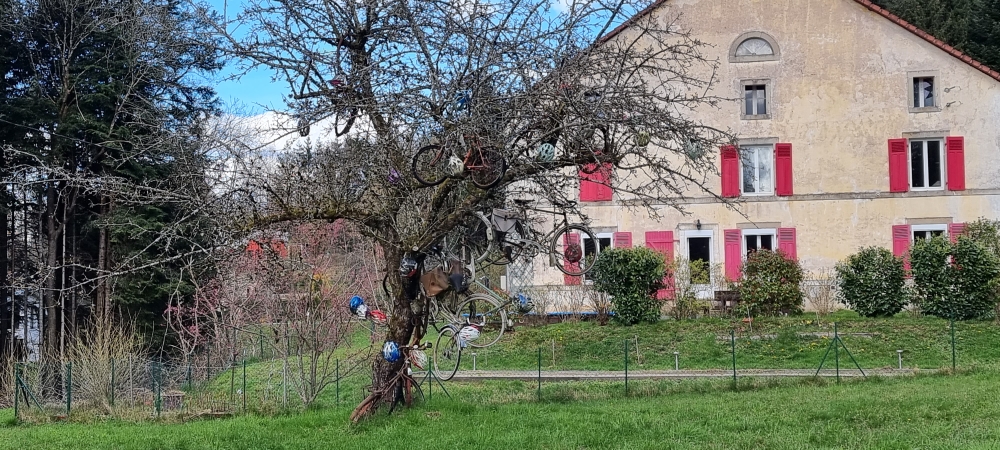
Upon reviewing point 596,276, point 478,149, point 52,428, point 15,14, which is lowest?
point 52,428

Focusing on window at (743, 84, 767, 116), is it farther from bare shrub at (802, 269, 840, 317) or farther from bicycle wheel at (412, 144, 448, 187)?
bicycle wheel at (412, 144, 448, 187)

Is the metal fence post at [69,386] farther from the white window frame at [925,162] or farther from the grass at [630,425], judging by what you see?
the white window frame at [925,162]

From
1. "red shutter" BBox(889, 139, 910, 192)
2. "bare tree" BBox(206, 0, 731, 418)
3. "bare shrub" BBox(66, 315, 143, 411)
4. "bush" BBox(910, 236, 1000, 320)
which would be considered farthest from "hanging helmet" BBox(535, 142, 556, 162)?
"red shutter" BBox(889, 139, 910, 192)

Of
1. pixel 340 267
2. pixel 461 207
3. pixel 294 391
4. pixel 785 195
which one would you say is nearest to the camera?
pixel 461 207

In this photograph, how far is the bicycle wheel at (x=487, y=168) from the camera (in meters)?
7.18

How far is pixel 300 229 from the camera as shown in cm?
1264

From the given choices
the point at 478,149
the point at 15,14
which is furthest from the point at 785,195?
the point at 15,14

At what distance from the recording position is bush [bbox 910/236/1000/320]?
51.9 feet

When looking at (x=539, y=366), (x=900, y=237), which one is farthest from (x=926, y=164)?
(x=539, y=366)

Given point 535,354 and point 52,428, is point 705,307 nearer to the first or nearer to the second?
point 535,354

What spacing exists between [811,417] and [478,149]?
15.0ft

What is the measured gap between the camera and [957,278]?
632 inches

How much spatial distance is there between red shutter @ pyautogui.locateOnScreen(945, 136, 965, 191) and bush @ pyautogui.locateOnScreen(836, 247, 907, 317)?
19.2ft

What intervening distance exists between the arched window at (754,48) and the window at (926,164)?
15.1ft
